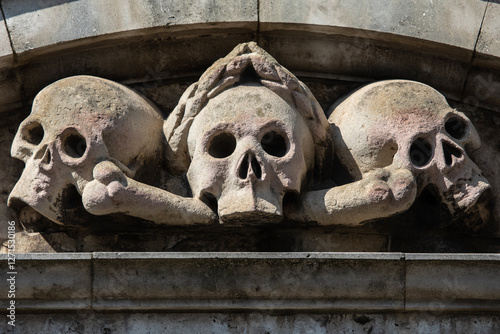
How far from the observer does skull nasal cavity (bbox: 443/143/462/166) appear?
16.7 feet

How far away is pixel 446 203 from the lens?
5082 mm

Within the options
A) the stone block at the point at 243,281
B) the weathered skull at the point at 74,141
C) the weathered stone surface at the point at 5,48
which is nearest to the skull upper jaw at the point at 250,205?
the stone block at the point at 243,281

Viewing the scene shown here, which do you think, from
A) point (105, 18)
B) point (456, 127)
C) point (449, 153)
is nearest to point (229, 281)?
point (449, 153)

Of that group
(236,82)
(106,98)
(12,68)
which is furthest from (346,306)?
(12,68)

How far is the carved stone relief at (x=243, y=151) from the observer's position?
485 cm

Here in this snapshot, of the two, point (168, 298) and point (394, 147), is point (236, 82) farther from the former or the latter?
point (168, 298)

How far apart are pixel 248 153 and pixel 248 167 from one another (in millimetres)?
71

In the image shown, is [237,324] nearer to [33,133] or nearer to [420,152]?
[420,152]

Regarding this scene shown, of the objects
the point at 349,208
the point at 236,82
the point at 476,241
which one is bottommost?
the point at 476,241

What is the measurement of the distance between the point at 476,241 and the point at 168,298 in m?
1.69

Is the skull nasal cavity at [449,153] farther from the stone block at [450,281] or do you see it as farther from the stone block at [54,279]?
the stone block at [54,279]

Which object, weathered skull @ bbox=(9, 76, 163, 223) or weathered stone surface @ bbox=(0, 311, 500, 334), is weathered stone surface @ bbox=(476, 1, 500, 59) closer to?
weathered stone surface @ bbox=(0, 311, 500, 334)

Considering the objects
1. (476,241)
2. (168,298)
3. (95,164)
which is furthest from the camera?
(476,241)

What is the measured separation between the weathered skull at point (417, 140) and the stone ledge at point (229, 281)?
0.52 meters
